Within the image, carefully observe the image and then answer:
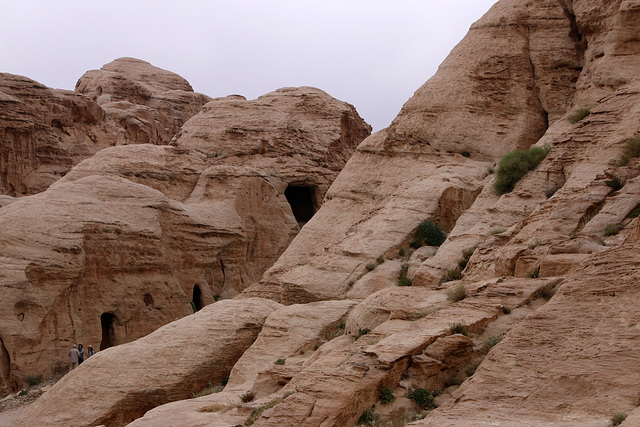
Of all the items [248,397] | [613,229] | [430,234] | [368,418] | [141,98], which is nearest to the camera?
[368,418]

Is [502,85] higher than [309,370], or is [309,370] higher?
[502,85]

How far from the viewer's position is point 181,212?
30797mm

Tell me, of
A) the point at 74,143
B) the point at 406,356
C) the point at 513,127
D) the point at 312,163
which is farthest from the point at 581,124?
the point at 74,143

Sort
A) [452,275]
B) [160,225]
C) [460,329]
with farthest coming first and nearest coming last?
[160,225] → [452,275] → [460,329]

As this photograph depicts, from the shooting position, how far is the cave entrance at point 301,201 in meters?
40.8

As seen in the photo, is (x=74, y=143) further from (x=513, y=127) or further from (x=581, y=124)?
(x=581, y=124)

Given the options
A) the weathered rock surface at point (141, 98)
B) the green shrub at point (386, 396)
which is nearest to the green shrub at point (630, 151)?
the green shrub at point (386, 396)

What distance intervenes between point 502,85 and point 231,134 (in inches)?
578

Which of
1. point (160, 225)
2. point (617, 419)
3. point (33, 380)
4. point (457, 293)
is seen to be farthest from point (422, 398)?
point (160, 225)

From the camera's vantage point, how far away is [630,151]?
18984 mm

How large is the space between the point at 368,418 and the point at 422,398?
0.93m

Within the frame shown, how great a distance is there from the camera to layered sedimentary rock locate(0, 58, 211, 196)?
150 feet

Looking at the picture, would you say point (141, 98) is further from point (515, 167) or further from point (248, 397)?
point (248, 397)

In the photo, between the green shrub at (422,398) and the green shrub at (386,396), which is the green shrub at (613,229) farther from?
the green shrub at (386,396)
